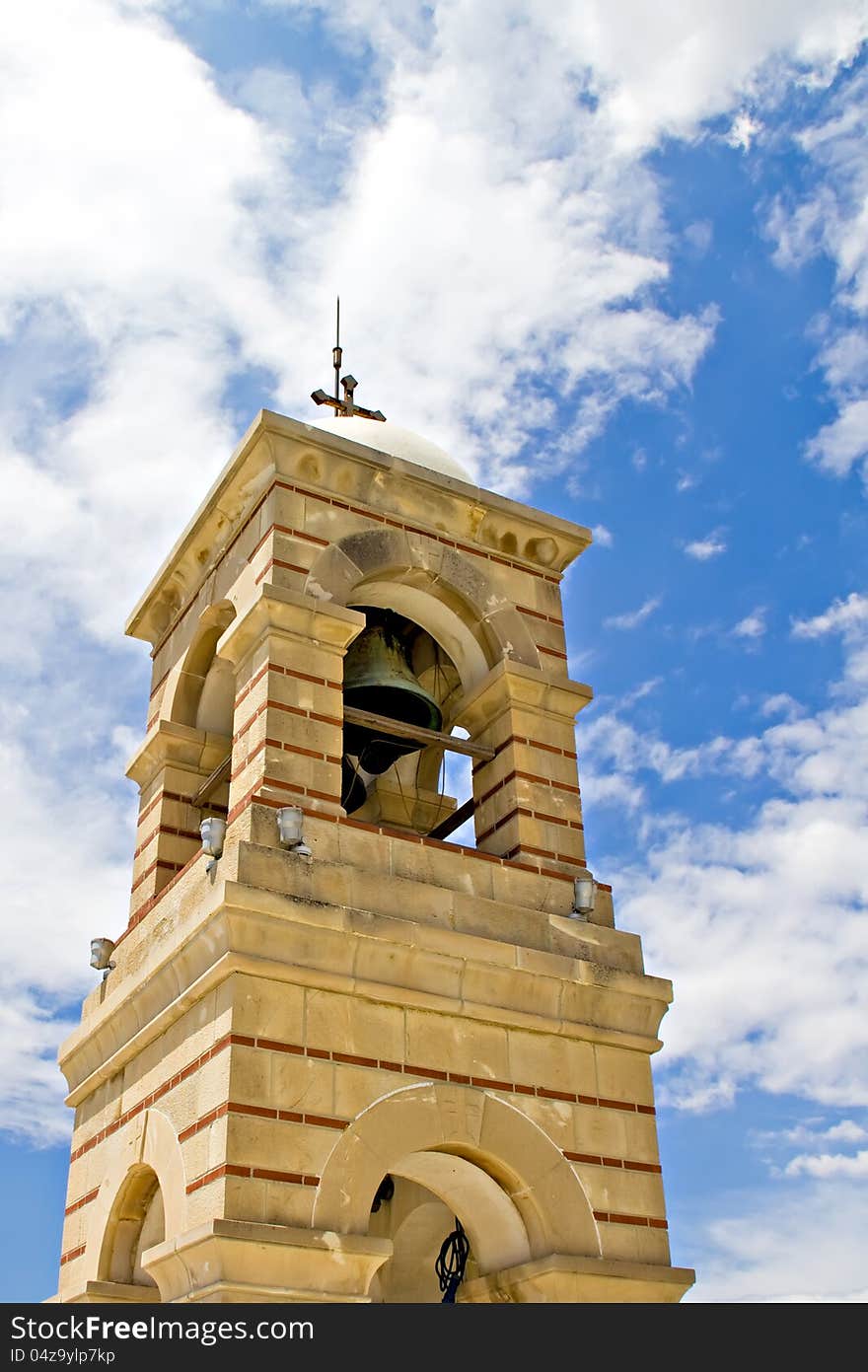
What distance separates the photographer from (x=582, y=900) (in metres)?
11.9

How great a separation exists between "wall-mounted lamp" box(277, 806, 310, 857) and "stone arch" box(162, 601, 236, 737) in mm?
3261

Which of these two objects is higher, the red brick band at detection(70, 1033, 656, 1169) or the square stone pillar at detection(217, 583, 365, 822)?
the square stone pillar at detection(217, 583, 365, 822)

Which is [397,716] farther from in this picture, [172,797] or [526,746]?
[172,797]

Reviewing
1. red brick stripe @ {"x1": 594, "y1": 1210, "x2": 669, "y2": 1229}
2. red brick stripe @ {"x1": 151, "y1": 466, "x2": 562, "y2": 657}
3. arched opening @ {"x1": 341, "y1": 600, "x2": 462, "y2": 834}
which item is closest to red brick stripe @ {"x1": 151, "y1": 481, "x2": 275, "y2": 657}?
red brick stripe @ {"x1": 151, "y1": 466, "x2": 562, "y2": 657}

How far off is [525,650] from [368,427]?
2.96 m

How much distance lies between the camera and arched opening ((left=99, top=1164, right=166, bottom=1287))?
36.1 feet

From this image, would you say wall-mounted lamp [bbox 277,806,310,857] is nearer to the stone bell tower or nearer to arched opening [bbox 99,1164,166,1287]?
the stone bell tower

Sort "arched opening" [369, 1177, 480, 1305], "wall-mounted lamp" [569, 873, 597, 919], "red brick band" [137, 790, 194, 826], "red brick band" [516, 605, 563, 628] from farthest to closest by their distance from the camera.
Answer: "red brick band" [516, 605, 563, 628] < "red brick band" [137, 790, 194, 826] < "arched opening" [369, 1177, 480, 1305] < "wall-mounted lamp" [569, 873, 597, 919]

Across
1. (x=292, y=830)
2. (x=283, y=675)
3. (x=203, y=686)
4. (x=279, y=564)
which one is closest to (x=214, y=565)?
(x=203, y=686)

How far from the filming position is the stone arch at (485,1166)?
9992mm

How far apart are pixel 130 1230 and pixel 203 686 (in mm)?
5078

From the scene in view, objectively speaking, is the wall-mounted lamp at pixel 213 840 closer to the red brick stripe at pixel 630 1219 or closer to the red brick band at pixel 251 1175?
the red brick band at pixel 251 1175
